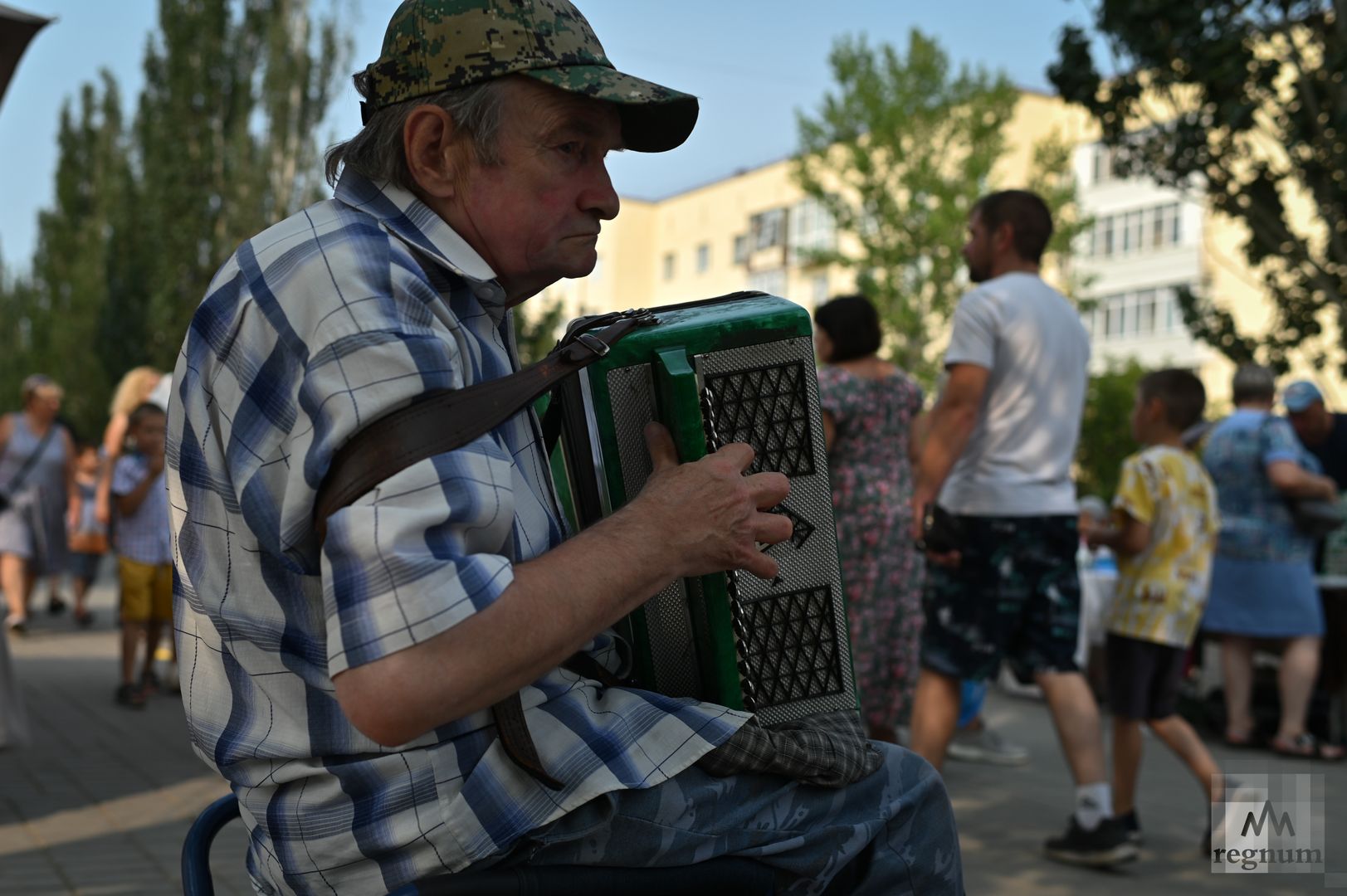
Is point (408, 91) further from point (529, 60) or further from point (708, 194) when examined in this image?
point (708, 194)

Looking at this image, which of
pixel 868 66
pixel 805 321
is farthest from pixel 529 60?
pixel 868 66

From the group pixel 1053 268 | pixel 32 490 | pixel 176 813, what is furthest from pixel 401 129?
pixel 1053 268

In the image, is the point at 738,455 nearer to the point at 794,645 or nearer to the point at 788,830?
the point at 794,645

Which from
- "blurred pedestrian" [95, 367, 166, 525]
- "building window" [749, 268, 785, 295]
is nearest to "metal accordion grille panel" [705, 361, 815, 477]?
"blurred pedestrian" [95, 367, 166, 525]

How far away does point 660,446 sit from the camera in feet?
6.43

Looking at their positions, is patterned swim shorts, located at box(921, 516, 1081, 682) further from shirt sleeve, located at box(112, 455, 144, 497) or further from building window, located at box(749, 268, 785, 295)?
building window, located at box(749, 268, 785, 295)

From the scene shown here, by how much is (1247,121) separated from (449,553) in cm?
999

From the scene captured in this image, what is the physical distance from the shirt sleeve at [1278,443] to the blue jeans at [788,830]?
702cm

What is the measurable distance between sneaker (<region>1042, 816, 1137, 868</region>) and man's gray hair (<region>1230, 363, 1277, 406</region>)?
4079 mm

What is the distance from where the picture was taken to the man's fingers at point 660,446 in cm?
196

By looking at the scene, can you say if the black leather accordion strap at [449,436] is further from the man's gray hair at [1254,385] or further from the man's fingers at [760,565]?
the man's gray hair at [1254,385]

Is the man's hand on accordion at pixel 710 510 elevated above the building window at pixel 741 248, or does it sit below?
below

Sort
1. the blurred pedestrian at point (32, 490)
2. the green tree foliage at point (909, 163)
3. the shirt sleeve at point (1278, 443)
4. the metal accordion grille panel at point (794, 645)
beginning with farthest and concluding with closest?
the green tree foliage at point (909, 163)
the blurred pedestrian at point (32, 490)
the shirt sleeve at point (1278, 443)
the metal accordion grille panel at point (794, 645)

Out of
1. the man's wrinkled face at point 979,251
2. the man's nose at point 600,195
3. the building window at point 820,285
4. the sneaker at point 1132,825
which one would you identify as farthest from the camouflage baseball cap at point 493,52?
the building window at point 820,285
